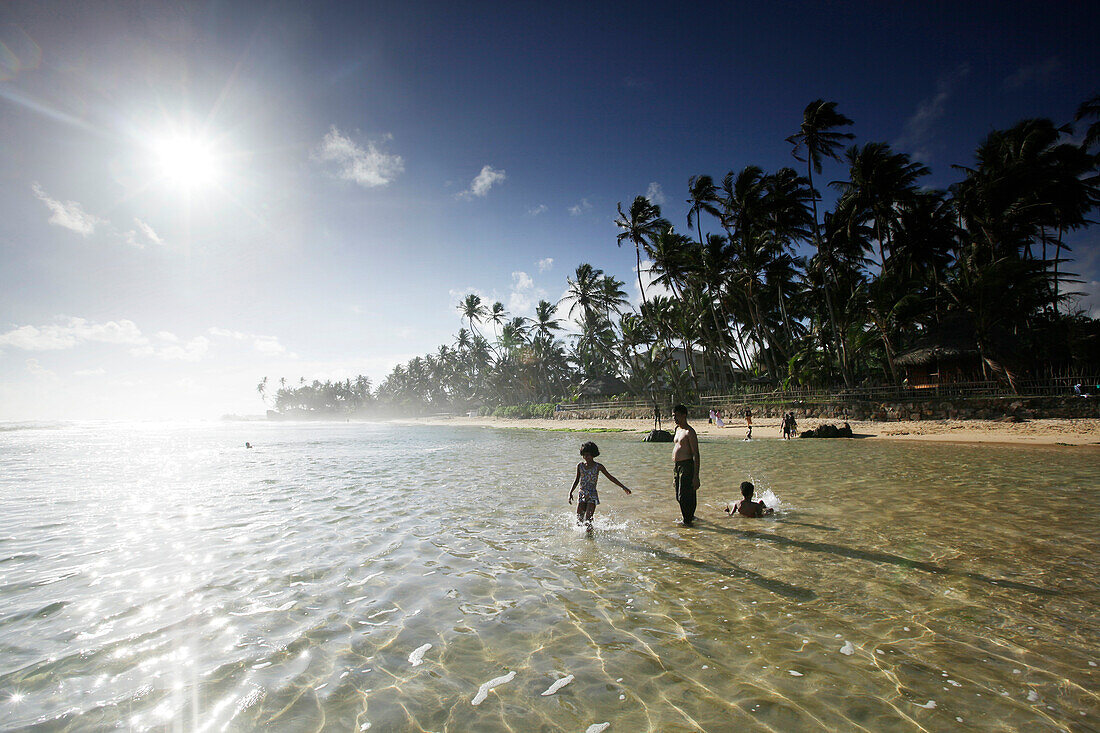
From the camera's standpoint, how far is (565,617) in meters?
4.37

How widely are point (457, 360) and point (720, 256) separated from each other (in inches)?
2605

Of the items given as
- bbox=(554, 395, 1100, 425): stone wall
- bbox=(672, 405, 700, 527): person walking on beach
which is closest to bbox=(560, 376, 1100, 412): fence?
bbox=(554, 395, 1100, 425): stone wall

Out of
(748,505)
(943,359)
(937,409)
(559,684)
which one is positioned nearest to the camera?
(559,684)

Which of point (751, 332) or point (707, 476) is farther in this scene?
point (751, 332)

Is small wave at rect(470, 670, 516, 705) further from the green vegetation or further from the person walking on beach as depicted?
the green vegetation

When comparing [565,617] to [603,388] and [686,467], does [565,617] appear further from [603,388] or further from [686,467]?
[603,388]

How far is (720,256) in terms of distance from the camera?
121 feet

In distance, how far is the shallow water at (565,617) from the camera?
3.05 meters

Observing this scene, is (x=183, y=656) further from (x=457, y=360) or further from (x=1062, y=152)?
(x=457, y=360)

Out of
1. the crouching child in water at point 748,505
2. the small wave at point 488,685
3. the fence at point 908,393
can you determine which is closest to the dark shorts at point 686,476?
the crouching child in water at point 748,505

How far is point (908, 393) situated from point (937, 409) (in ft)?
5.92

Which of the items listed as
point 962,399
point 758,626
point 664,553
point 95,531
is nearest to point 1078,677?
point 758,626

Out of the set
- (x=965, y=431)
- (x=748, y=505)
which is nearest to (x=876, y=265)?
(x=965, y=431)

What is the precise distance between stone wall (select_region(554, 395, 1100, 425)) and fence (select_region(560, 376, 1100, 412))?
0.30 metres
